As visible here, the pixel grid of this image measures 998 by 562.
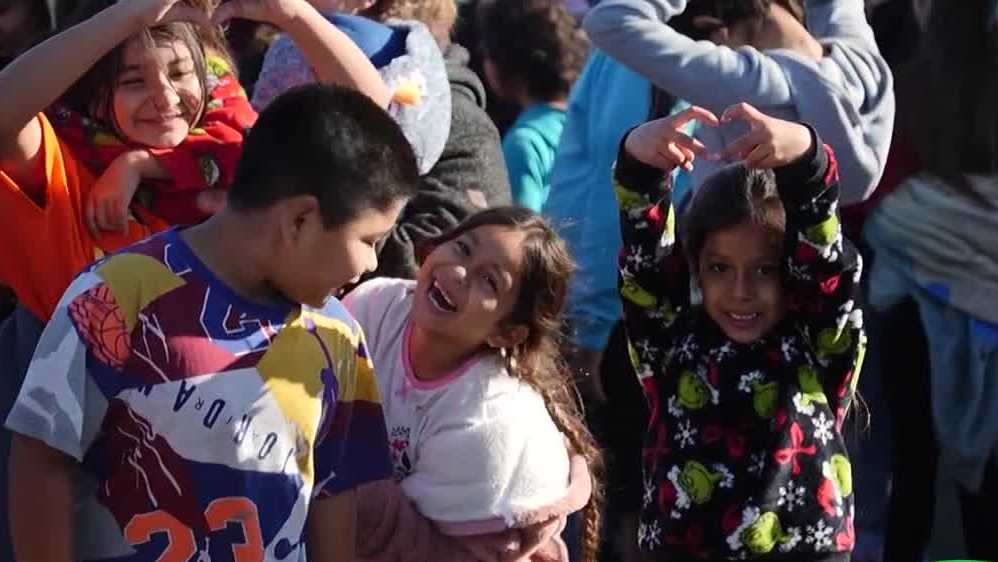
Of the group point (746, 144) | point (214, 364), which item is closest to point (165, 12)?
point (214, 364)

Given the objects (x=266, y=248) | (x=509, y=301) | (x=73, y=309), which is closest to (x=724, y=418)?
(x=509, y=301)

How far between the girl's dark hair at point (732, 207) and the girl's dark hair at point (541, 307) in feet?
0.91

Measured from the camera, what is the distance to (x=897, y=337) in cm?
451

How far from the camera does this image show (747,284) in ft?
11.2

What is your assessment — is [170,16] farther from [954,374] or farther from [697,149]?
[954,374]

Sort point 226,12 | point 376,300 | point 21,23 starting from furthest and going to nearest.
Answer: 1. point 21,23
2. point 376,300
3. point 226,12

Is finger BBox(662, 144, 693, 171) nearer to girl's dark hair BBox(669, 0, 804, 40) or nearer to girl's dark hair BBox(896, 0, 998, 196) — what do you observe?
girl's dark hair BBox(669, 0, 804, 40)

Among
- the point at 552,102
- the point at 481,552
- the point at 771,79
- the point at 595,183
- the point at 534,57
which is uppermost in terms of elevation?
the point at 771,79

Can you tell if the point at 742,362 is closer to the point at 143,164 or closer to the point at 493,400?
the point at 493,400

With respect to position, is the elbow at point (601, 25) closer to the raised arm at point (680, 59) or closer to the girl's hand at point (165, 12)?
the raised arm at point (680, 59)

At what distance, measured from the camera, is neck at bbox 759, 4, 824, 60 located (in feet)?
13.7

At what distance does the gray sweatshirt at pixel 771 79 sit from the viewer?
4020 millimetres

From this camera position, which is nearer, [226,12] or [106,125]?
[226,12]

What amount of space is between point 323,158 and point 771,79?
1.64 meters
